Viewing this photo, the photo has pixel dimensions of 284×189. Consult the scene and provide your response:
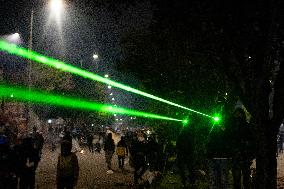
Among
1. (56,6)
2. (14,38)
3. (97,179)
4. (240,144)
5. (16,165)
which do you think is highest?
(14,38)

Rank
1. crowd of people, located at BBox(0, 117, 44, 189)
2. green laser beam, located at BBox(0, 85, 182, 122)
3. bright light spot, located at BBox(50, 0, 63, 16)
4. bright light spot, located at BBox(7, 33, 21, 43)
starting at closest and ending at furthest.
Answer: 1. crowd of people, located at BBox(0, 117, 44, 189)
2. bright light spot, located at BBox(50, 0, 63, 16)
3. green laser beam, located at BBox(0, 85, 182, 122)
4. bright light spot, located at BBox(7, 33, 21, 43)

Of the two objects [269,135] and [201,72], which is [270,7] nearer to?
[269,135]

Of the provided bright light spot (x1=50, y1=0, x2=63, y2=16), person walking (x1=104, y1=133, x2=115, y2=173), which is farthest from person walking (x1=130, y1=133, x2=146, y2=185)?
bright light spot (x1=50, y1=0, x2=63, y2=16)

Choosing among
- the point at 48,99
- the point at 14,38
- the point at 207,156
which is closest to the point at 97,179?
the point at 207,156

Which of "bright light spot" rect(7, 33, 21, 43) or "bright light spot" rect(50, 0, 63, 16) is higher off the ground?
"bright light spot" rect(7, 33, 21, 43)

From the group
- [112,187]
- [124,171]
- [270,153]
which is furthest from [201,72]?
[270,153]

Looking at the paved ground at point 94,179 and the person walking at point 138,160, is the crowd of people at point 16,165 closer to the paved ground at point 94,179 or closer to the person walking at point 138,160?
the paved ground at point 94,179

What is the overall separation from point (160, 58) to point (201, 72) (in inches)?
93.2

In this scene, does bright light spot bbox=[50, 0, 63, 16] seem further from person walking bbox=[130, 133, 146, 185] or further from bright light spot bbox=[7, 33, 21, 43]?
bright light spot bbox=[7, 33, 21, 43]

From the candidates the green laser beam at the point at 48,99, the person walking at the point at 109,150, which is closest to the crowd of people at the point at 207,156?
the person walking at the point at 109,150

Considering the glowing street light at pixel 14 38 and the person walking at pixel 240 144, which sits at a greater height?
the glowing street light at pixel 14 38

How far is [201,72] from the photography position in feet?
54.7

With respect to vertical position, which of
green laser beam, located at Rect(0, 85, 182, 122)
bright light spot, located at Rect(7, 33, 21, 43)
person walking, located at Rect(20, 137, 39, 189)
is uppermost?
bright light spot, located at Rect(7, 33, 21, 43)

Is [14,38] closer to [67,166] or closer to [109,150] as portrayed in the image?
[109,150]
